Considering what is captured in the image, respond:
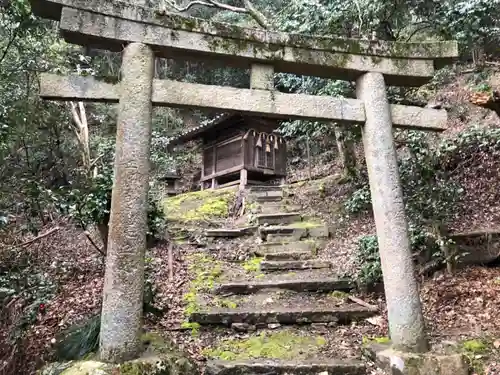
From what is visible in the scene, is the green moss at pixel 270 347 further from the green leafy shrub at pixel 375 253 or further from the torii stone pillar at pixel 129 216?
the green leafy shrub at pixel 375 253

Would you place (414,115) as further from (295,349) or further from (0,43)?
(0,43)

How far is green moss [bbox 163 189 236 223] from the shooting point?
11.4 metres

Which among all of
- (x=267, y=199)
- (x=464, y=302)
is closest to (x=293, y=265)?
(x=464, y=302)

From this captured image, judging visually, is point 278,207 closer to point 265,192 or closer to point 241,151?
point 265,192

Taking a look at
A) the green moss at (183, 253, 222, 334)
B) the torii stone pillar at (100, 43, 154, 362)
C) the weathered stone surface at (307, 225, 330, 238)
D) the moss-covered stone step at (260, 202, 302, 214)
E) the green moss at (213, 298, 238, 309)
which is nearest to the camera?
the torii stone pillar at (100, 43, 154, 362)

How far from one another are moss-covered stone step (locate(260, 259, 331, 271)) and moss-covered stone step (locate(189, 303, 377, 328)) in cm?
164

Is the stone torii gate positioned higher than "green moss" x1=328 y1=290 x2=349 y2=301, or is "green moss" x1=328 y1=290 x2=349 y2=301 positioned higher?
the stone torii gate

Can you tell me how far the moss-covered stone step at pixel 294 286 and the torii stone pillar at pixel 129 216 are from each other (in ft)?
9.11

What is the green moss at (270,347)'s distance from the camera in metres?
4.31

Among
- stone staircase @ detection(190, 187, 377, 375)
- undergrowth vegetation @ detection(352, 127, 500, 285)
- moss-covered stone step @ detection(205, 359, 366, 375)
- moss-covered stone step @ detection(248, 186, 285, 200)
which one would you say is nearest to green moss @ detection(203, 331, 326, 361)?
stone staircase @ detection(190, 187, 377, 375)

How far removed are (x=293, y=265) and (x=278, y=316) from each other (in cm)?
198

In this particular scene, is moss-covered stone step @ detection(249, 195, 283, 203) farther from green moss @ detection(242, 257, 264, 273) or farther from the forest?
green moss @ detection(242, 257, 264, 273)

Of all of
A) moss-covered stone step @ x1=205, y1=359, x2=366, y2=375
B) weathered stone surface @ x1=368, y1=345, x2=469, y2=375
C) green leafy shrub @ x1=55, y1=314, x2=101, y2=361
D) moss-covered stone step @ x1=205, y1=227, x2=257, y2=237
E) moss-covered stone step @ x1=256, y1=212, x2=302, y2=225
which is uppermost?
moss-covered stone step @ x1=256, y1=212, x2=302, y2=225

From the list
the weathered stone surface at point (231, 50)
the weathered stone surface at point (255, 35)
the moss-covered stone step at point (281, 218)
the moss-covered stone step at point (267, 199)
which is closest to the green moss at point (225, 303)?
the weathered stone surface at point (231, 50)
